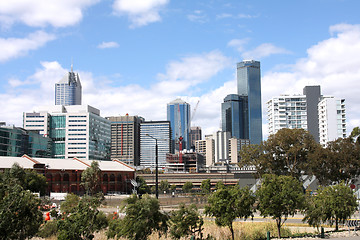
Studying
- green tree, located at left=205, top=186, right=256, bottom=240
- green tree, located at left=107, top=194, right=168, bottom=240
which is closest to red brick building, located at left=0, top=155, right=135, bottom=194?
green tree, located at left=205, top=186, right=256, bottom=240

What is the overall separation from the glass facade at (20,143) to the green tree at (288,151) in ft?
388

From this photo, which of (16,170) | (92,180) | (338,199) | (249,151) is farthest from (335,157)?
(16,170)

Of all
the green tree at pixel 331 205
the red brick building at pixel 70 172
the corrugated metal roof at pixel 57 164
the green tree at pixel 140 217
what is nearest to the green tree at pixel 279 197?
the green tree at pixel 331 205

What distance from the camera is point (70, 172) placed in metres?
108

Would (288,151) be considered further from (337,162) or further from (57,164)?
(57,164)

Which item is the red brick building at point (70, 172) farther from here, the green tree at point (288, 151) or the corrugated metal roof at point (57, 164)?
the green tree at point (288, 151)

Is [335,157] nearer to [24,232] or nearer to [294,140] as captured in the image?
[294,140]

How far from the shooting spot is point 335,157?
6938 cm

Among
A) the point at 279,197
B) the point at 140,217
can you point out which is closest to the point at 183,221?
the point at 140,217

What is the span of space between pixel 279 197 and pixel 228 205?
15.6 feet

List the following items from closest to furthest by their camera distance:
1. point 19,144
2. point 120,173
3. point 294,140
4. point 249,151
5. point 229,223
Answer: point 229,223 → point 294,140 → point 249,151 → point 120,173 → point 19,144

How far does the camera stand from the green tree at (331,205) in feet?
93.2

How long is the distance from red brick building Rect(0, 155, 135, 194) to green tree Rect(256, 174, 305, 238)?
81965 mm

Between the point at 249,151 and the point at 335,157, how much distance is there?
57.7 feet
